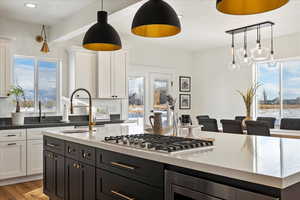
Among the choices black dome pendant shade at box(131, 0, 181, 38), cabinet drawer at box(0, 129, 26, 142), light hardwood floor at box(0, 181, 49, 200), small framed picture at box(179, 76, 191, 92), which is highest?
black dome pendant shade at box(131, 0, 181, 38)

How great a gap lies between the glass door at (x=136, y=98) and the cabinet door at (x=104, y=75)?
911 mm

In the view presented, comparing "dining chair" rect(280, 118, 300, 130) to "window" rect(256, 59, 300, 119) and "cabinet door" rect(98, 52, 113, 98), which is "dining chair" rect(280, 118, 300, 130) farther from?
"cabinet door" rect(98, 52, 113, 98)

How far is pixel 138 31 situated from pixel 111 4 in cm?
146

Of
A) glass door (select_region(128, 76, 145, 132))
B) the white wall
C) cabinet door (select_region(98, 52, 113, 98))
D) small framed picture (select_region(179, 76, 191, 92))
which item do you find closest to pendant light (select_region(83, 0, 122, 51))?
cabinet door (select_region(98, 52, 113, 98))

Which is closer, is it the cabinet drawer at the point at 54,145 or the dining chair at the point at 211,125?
the cabinet drawer at the point at 54,145

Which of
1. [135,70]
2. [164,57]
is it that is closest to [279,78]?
[164,57]

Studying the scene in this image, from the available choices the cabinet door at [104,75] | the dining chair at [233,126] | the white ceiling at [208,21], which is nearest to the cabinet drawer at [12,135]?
the cabinet door at [104,75]

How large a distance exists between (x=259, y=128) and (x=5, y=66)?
4206 millimetres

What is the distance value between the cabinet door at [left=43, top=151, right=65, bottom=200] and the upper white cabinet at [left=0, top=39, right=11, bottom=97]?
191 cm

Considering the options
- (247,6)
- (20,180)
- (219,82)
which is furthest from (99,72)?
(247,6)

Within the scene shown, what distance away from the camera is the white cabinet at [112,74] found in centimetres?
547

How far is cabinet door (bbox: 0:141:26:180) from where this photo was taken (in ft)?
13.8

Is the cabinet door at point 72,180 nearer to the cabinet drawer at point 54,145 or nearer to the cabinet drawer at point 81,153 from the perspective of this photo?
the cabinet drawer at point 81,153

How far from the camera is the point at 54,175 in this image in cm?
309
